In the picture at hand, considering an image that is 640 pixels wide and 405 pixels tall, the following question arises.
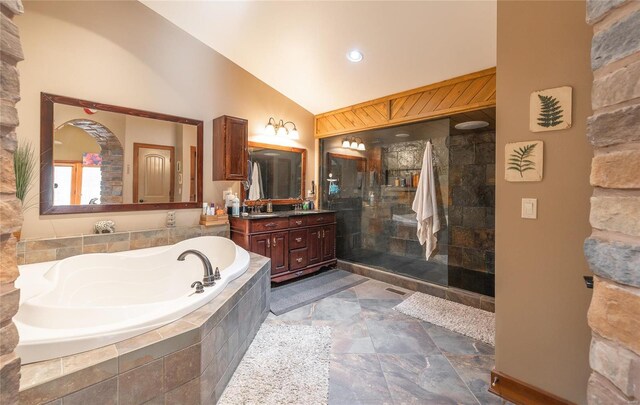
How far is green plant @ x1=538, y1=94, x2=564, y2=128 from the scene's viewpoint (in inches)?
58.2

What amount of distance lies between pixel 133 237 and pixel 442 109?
3530mm

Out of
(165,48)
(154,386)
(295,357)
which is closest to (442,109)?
(295,357)

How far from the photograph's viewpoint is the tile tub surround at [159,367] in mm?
1070

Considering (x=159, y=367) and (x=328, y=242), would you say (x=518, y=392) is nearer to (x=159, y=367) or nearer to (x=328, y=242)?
(x=159, y=367)

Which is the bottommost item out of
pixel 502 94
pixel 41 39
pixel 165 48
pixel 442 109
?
pixel 502 94

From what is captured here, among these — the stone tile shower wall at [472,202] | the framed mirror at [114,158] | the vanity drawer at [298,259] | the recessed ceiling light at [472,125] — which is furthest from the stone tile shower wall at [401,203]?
the framed mirror at [114,158]

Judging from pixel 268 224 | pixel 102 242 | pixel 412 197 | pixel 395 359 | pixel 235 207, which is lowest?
pixel 395 359

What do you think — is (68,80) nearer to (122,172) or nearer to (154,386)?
(122,172)

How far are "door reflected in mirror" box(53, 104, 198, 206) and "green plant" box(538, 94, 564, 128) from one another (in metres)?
3.24

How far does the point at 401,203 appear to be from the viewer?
397 centimetres

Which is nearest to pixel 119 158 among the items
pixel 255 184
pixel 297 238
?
pixel 255 184

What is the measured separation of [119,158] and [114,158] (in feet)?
0.13

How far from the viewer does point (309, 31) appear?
9.20 feet

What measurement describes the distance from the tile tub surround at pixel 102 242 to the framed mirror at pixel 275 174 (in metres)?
0.86
